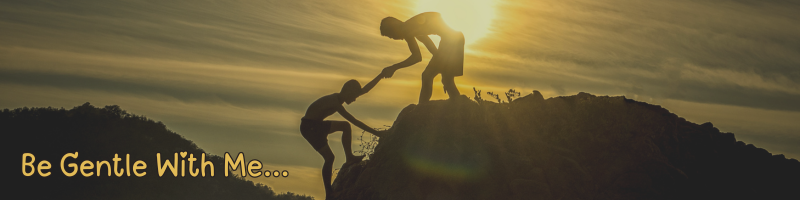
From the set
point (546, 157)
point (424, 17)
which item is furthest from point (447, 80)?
point (546, 157)

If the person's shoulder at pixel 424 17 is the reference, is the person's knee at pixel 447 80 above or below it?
below

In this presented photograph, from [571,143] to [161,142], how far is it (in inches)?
1171

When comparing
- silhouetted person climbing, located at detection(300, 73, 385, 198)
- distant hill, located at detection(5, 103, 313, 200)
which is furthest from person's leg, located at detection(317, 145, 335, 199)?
distant hill, located at detection(5, 103, 313, 200)

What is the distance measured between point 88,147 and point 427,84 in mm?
26396

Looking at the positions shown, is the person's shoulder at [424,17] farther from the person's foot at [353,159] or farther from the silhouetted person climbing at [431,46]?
the person's foot at [353,159]

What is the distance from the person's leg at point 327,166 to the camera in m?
15.4

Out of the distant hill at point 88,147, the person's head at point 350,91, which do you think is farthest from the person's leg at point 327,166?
the distant hill at point 88,147

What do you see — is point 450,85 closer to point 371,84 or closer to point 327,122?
point 371,84

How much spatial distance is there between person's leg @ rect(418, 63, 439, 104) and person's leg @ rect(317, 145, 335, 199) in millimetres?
2323

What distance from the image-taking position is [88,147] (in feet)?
120

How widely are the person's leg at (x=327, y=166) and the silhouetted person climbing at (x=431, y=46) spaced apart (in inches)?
81.7

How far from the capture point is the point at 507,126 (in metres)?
15.6

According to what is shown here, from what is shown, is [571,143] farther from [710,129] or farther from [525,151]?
[710,129]

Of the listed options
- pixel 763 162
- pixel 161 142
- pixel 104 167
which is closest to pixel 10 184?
pixel 104 167
